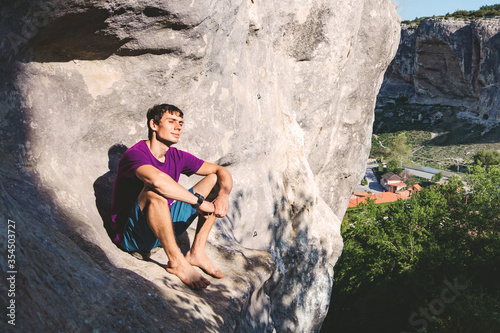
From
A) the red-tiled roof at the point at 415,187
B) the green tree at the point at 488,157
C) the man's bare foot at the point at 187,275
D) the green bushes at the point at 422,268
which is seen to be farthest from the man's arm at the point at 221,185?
the green tree at the point at 488,157

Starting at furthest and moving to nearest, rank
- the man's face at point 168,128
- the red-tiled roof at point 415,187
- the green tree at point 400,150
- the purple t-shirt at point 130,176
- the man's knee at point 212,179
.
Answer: the green tree at point 400,150
the red-tiled roof at point 415,187
the man's knee at point 212,179
the man's face at point 168,128
the purple t-shirt at point 130,176

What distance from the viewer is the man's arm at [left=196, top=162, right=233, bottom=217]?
11.6ft

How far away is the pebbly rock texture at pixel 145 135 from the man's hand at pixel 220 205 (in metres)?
0.67

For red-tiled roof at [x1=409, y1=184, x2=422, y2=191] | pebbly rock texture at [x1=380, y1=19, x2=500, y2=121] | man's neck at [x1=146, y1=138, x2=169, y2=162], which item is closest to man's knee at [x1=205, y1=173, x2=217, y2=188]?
man's neck at [x1=146, y1=138, x2=169, y2=162]

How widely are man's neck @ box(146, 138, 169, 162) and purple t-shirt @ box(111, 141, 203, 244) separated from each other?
67 mm

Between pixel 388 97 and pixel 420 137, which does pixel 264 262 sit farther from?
pixel 388 97

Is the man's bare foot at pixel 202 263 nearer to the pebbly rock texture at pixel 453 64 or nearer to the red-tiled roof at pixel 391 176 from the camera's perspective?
the red-tiled roof at pixel 391 176

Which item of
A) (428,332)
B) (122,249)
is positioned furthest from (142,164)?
(428,332)

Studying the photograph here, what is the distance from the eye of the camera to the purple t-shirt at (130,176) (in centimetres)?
324

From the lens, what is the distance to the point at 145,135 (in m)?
4.48

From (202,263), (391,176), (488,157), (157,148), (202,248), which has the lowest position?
(391,176)

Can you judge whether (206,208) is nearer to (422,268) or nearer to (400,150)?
(422,268)

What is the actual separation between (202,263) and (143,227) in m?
0.67

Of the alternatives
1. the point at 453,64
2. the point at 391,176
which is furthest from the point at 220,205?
the point at 453,64
